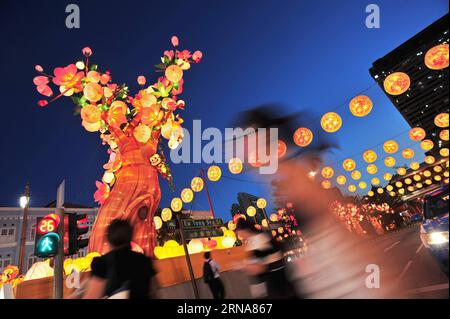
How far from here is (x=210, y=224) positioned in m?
9.59

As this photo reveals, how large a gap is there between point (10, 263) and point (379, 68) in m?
93.6

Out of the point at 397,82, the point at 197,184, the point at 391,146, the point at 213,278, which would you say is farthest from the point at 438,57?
the point at 197,184

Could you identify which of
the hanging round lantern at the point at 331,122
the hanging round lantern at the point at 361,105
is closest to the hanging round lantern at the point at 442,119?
the hanging round lantern at the point at 361,105

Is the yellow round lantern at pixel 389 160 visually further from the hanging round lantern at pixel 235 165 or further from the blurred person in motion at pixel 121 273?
the blurred person in motion at pixel 121 273

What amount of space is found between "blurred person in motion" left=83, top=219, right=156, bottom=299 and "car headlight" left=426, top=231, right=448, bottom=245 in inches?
185

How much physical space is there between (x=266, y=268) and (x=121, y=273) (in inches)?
104

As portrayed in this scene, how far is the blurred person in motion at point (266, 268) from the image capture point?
439 cm

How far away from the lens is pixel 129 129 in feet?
33.1

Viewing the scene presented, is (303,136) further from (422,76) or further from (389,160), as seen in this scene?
(422,76)

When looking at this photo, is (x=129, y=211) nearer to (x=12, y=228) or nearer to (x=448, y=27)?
(x=12, y=228)

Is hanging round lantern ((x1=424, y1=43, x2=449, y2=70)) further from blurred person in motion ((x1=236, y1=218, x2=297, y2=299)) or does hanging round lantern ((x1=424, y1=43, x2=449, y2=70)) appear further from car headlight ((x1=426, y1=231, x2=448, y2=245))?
blurred person in motion ((x1=236, y1=218, x2=297, y2=299))

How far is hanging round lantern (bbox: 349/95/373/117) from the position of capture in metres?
7.77
